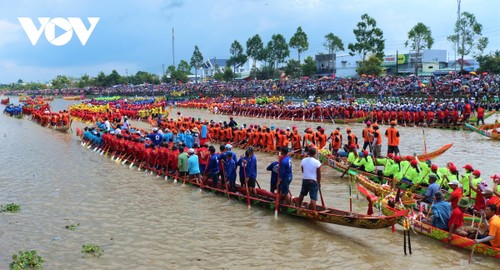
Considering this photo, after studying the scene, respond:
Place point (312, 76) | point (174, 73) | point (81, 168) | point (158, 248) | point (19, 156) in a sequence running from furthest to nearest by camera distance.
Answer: point (174, 73)
point (312, 76)
point (19, 156)
point (81, 168)
point (158, 248)

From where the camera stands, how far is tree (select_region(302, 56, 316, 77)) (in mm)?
80812

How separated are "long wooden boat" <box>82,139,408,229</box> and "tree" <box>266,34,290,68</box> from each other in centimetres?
7840

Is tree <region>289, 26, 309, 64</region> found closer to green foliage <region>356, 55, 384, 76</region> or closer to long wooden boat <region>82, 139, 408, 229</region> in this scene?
green foliage <region>356, 55, 384, 76</region>

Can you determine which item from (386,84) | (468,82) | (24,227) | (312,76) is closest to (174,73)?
(312,76)

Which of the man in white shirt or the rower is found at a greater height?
the man in white shirt

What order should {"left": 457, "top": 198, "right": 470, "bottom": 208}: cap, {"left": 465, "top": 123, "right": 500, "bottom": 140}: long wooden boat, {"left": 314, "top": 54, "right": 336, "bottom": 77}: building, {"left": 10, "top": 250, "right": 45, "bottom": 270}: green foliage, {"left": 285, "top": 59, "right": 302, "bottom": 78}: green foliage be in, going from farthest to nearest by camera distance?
{"left": 285, "top": 59, "right": 302, "bottom": 78}: green foliage → {"left": 314, "top": 54, "right": 336, "bottom": 77}: building → {"left": 465, "top": 123, "right": 500, "bottom": 140}: long wooden boat → {"left": 457, "top": 198, "right": 470, "bottom": 208}: cap → {"left": 10, "top": 250, "right": 45, "bottom": 270}: green foliage

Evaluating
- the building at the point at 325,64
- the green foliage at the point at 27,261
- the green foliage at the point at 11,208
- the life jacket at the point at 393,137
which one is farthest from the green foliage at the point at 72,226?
the building at the point at 325,64

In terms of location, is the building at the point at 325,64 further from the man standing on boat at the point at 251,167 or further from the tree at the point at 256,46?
the man standing on boat at the point at 251,167

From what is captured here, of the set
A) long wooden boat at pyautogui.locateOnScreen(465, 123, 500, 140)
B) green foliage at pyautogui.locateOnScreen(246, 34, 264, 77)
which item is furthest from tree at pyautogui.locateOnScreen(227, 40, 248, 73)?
long wooden boat at pyautogui.locateOnScreen(465, 123, 500, 140)

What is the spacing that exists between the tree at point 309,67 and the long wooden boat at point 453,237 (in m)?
71.7

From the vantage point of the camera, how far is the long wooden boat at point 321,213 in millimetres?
8969

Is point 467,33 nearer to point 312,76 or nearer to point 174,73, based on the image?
point 312,76

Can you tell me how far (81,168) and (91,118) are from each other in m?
19.9

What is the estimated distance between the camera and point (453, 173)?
1153 centimetres
